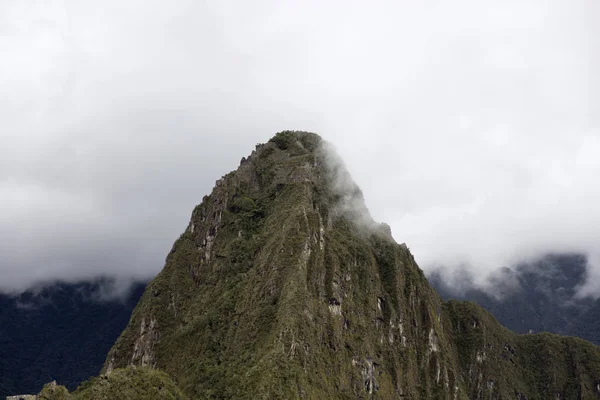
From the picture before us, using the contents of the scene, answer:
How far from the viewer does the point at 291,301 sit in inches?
3900

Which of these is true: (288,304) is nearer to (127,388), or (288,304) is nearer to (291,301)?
(291,301)

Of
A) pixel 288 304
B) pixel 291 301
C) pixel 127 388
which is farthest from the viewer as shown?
pixel 291 301

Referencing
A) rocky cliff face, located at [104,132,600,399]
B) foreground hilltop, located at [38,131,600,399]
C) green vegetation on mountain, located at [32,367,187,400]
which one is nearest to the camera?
green vegetation on mountain, located at [32,367,187,400]

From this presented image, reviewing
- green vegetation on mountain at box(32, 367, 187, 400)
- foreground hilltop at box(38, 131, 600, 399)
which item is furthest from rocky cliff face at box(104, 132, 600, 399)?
green vegetation on mountain at box(32, 367, 187, 400)

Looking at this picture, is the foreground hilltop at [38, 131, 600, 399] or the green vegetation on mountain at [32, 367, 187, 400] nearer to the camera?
the green vegetation on mountain at [32, 367, 187, 400]

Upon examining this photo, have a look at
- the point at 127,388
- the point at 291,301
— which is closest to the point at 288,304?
the point at 291,301

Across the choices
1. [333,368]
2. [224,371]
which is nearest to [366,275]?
[333,368]

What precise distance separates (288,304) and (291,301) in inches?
34.8

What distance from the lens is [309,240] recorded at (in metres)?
111

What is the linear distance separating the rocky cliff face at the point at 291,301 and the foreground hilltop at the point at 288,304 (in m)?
0.28

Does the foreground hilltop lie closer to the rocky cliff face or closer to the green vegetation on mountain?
the rocky cliff face

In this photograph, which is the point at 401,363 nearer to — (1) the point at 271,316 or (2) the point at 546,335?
(1) the point at 271,316

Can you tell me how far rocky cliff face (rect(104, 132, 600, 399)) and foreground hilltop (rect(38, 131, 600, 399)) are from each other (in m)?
0.28

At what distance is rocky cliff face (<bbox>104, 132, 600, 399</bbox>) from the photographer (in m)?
98.0
